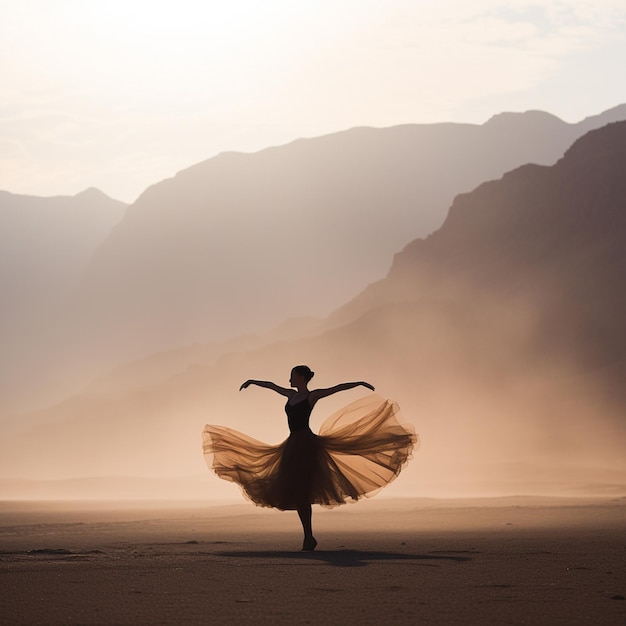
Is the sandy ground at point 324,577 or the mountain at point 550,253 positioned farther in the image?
the mountain at point 550,253

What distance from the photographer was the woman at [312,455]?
14250 millimetres

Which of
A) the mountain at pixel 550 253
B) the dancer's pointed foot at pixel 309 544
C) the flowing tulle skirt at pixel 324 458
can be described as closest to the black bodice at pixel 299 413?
the flowing tulle skirt at pixel 324 458

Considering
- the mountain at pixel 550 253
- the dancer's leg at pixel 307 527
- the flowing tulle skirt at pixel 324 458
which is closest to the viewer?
the dancer's leg at pixel 307 527

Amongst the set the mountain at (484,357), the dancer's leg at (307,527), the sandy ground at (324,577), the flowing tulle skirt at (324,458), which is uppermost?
the mountain at (484,357)

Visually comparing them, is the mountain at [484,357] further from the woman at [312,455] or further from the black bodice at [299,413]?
the black bodice at [299,413]

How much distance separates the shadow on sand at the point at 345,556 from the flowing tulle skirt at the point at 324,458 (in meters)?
0.66

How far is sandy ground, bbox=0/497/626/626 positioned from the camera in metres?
8.45

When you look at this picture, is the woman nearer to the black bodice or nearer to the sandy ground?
the black bodice

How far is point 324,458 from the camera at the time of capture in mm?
14469

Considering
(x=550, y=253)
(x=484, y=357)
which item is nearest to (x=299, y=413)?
(x=484, y=357)

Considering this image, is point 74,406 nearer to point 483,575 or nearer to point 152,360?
point 152,360

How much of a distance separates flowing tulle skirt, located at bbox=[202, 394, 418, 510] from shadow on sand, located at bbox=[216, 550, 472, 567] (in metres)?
0.66

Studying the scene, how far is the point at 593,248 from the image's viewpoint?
10856cm

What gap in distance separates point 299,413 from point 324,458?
68 cm
